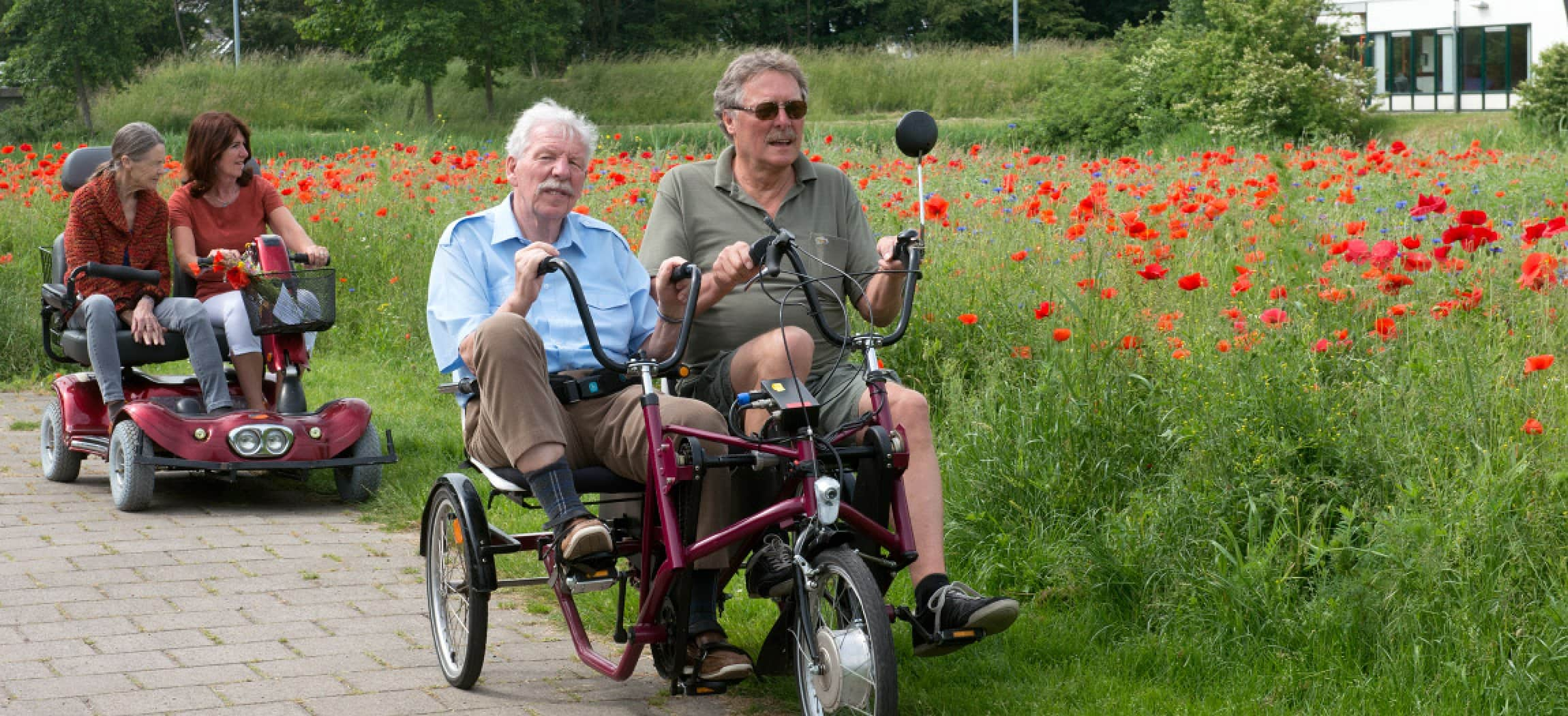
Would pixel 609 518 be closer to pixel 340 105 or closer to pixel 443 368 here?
pixel 443 368

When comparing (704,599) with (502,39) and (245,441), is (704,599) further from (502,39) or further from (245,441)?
(502,39)

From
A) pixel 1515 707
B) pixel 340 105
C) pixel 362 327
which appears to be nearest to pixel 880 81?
pixel 340 105

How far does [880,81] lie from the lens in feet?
136

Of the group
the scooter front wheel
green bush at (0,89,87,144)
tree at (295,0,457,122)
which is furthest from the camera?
tree at (295,0,457,122)

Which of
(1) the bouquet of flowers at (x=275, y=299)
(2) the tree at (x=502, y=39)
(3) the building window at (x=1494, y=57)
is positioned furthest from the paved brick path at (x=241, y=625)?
(3) the building window at (x=1494, y=57)

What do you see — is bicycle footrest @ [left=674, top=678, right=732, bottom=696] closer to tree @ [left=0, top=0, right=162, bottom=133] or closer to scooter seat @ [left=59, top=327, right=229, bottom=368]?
scooter seat @ [left=59, top=327, right=229, bottom=368]

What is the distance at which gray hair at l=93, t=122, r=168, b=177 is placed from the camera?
6938 millimetres

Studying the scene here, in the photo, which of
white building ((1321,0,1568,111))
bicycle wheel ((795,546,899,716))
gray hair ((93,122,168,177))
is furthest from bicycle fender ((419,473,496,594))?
white building ((1321,0,1568,111))

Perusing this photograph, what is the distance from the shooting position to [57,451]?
7.15 metres

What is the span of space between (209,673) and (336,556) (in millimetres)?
1491

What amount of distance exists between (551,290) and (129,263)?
3295 mm

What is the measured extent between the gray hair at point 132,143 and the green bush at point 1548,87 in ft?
86.3

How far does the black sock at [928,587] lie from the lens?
3.76m

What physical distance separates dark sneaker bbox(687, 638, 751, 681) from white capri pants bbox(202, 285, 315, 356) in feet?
11.6
